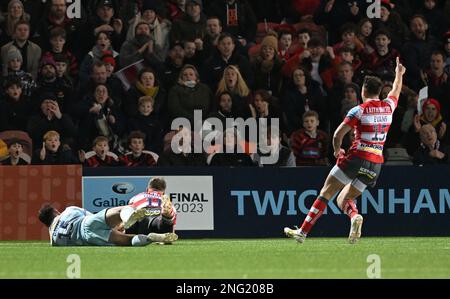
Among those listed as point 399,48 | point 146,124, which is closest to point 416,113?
point 399,48

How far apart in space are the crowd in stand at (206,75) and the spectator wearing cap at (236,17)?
0.08ft

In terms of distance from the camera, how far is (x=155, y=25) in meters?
20.4

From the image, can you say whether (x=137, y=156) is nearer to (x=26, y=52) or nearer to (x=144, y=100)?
(x=144, y=100)

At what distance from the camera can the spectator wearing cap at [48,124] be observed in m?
19.2

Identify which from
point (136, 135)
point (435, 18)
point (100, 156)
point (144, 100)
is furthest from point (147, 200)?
point (435, 18)

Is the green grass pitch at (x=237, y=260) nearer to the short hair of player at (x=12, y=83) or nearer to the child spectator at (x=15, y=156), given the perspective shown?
the child spectator at (x=15, y=156)

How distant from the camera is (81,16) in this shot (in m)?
20.7

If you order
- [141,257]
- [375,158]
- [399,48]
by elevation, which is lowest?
[141,257]

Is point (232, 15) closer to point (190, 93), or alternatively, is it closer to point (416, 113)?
point (190, 93)

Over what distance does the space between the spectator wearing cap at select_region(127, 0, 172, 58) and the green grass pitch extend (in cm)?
474

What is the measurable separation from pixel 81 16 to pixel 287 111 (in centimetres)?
411

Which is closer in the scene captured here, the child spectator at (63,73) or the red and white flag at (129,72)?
the child spectator at (63,73)

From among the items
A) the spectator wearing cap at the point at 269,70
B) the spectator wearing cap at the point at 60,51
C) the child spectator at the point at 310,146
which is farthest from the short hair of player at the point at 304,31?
the spectator wearing cap at the point at 60,51

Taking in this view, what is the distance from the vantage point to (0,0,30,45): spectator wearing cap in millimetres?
20438
